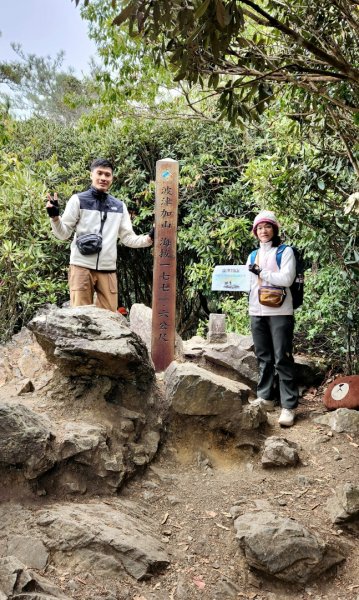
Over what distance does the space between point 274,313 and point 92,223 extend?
1925 millimetres

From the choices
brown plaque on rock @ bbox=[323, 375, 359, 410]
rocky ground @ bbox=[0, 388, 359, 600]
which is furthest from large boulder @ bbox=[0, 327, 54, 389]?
brown plaque on rock @ bbox=[323, 375, 359, 410]

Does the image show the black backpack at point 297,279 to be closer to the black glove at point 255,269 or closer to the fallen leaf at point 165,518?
the black glove at point 255,269

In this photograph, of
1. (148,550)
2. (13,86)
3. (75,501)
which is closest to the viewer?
(148,550)

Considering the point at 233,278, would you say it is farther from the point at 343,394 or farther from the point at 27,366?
the point at 27,366

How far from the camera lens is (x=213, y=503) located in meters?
3.78

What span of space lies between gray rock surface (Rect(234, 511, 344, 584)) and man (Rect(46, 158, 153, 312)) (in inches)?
102

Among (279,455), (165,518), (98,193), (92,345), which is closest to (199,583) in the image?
(165,518)

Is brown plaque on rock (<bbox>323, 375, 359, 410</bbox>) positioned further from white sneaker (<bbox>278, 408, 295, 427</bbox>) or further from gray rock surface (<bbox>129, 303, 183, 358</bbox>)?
gray rock surface (<bbox>129, 303, 183, 358</bbox>)

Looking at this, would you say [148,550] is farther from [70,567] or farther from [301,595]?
[301,595]

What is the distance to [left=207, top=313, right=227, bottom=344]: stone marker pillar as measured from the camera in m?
5.93

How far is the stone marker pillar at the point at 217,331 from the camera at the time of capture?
5.93 meters

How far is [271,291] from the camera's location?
182 inches

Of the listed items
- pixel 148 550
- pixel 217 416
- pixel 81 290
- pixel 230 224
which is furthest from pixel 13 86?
pixel 148 550

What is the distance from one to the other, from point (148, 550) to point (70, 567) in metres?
0.49
